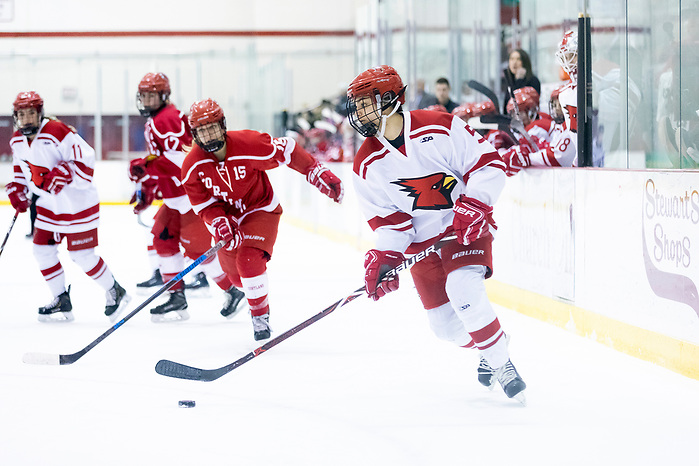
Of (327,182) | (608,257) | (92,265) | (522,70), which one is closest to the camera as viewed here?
(608,257)

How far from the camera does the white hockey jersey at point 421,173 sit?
8.55 ft

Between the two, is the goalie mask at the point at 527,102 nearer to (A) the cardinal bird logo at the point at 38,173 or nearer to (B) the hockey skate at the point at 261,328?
(B) the hockey skate at the point at 261,328

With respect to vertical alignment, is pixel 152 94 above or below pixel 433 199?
above

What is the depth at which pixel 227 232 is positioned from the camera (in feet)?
11.8

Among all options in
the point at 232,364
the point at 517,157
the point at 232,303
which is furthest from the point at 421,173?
the point at 232,303

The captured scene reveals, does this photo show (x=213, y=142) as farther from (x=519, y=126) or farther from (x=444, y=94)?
(x=444, y=94)

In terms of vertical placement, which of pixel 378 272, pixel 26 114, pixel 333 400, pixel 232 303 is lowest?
pixel 333 400

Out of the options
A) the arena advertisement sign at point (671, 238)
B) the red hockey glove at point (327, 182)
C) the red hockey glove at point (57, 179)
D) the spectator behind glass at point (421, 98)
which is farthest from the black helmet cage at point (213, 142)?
the spectator behind glass at point (421, 98)

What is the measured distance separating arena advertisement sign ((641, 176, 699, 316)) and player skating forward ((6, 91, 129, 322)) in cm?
238

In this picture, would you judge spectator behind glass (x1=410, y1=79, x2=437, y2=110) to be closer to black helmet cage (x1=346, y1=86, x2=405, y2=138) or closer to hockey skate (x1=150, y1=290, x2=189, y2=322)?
hockey skate (x1=150, y1=290, x2=189, y2=322)

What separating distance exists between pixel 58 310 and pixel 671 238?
8.95 ft

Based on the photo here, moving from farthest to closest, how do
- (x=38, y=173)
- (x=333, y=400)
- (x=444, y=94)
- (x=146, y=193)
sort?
1. (x=444, y=94)
2. (x=146, y=193)
3. (x=38, y=173)
4. (x=333, y=400)

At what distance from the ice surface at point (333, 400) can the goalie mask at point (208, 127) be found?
80cm

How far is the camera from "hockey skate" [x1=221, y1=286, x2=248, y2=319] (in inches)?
171
